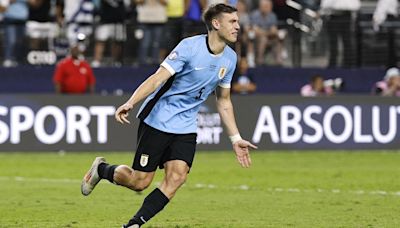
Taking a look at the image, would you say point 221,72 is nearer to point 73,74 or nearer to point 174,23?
point 73,74

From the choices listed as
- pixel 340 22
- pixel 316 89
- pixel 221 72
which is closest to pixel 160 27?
pixel 316 89

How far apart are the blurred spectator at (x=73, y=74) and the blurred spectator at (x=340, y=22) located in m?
5.78

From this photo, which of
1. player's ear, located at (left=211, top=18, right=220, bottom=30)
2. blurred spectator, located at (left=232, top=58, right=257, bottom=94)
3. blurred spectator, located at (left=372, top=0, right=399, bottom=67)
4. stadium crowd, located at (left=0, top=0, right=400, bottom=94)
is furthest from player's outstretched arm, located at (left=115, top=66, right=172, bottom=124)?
blurred spectator, located at (left=372, top=0, right=399, bottom=67)

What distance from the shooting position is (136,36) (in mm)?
24328

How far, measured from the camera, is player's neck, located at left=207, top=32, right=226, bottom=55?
33.8 feet

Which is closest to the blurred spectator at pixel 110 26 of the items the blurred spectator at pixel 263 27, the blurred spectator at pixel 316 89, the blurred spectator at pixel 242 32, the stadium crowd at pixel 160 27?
the stadium crowd at pixel 160 27

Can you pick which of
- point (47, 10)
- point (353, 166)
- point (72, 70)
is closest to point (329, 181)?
point (353, 166)

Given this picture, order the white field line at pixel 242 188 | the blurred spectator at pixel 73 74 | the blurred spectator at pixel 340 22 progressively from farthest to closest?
the blurred spectator at pixel 340 22 < the blurred spectator at pixel 73 74 < the white field line at pixel 242 188

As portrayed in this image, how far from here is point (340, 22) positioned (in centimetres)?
2527

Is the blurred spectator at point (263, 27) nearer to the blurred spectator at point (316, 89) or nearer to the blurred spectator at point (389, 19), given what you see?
the blurred spectator at point (316, 89)

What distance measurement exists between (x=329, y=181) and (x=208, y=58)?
7428 millimetres

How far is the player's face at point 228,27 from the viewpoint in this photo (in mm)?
10203

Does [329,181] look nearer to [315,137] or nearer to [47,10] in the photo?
[315,137]

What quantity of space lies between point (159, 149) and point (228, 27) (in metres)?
1.28
